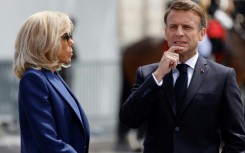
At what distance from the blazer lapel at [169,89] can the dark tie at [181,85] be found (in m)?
0.03

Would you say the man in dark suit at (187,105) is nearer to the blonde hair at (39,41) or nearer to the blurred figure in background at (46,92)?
the blurred figure in background at (46,92)

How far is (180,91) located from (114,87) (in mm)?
9006

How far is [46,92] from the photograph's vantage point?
4.28 metres

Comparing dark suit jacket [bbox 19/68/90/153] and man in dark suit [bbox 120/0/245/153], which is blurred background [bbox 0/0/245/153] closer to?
man in dark suit [bbox 120/0/245/153]

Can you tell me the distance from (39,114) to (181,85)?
0.81m

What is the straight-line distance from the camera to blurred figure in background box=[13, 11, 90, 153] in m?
4.21

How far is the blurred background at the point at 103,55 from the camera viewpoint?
12250mm

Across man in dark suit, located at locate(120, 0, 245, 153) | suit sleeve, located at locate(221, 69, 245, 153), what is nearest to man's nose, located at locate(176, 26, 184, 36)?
man in dark suit, located at locate(120, 0, 245, 153)

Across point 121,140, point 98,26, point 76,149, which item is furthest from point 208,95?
point 98,26

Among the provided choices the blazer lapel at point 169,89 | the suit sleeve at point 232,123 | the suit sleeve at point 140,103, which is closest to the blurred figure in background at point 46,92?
the suit sleeve at point 140,103

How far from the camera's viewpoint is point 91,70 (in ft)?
43.4

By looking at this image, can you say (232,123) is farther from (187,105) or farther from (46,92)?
(46,92)

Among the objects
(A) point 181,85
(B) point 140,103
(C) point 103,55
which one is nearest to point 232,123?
(A) point 181,85

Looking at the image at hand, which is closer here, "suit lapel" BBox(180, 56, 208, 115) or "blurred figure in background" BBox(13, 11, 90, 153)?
"blurred figure in background" BBox(13, 11, 90, 153)
